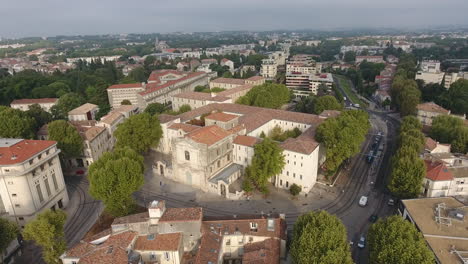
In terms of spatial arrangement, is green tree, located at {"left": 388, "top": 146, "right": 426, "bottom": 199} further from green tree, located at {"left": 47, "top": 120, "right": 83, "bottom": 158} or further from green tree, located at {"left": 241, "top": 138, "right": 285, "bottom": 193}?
green tree, located at {"left": 47, "top": 120, "right": 83, "bottom": 158}

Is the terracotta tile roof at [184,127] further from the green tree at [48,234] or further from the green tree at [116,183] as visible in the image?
the green tree at [48,234]

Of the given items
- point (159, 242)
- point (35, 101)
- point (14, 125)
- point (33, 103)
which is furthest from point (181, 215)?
point (35, 101)

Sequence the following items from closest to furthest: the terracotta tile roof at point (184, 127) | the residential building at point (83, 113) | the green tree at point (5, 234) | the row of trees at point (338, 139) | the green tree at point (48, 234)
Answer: the green tree at point (48, 234), the green tree at point (5, 234), the row of trees at point (338, 139), the terracotta tile roof at point (184, 127), the residential building at point (83, 113)

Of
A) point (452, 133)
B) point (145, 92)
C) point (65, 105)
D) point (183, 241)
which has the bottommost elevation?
point (183, 241)

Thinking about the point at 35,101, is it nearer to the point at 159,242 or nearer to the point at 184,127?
the point at 184,127

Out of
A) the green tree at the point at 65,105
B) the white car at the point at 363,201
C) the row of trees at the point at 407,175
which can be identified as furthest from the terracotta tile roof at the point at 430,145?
the green tree at the point at 65,105

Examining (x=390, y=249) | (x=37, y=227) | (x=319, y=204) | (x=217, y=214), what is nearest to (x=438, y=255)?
(x=390, y=249)

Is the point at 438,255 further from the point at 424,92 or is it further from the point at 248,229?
the point at 424,92
